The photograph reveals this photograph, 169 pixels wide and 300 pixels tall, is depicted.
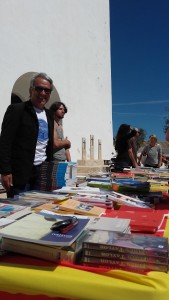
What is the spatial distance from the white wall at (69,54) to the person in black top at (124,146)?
2.08 m

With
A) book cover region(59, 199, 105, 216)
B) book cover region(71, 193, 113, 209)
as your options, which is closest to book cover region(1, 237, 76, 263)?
book cover region(59, 199, 105, 216)

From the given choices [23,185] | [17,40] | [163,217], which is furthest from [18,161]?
[17,40]

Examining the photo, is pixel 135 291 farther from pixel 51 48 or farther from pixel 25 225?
pixel 51 48

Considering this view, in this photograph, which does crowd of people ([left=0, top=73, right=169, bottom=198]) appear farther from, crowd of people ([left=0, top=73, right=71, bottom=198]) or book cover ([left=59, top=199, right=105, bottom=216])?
book cover ([left=59, top=199, right=105, bottom=216])

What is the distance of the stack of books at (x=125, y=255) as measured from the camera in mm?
841

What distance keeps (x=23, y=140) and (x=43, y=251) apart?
119 cm

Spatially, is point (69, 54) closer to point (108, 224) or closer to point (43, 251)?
point (108, 224)

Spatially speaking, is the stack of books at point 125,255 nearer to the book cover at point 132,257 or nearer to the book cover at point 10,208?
the book cover at point 132,257

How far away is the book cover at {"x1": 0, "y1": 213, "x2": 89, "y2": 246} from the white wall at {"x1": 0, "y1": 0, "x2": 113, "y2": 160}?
4292 mm

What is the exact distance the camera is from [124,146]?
161 inches

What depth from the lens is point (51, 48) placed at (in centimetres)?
697

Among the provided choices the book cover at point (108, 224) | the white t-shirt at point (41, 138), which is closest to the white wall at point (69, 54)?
the white t-shirt at point (41, 138)

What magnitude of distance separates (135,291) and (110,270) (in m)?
0.09

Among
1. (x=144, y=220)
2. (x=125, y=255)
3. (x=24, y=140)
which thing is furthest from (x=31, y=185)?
(x=125, y=255)
